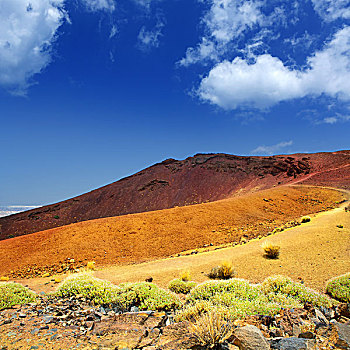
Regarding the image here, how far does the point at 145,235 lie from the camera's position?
1831 centimetres

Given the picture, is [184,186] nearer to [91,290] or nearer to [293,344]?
[91,290]

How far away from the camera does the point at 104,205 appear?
47688mm

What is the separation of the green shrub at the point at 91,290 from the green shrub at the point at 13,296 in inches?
30.8

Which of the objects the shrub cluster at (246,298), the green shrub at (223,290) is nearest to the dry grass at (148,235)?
the green shrub at (223,290)

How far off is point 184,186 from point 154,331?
Answer: 45093 mm

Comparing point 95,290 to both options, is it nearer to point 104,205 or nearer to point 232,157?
point 104,205

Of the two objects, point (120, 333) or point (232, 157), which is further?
point (232, 157)

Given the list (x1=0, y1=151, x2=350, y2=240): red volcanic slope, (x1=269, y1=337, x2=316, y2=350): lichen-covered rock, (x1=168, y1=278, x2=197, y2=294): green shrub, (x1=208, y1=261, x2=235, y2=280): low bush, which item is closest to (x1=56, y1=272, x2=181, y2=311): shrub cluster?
(x1=168, y1=278, x2=197, y2=294): green shrub

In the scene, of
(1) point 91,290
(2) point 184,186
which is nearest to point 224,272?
(1) point 91,290

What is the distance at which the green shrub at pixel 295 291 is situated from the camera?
5.91 m

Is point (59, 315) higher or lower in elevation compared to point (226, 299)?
higher

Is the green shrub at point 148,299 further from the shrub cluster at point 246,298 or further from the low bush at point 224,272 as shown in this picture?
the low bush at point 224,272

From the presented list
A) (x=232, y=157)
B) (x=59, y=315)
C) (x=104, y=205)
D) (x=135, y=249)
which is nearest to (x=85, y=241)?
(x=135, y=249)

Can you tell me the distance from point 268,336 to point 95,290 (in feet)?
16.6
